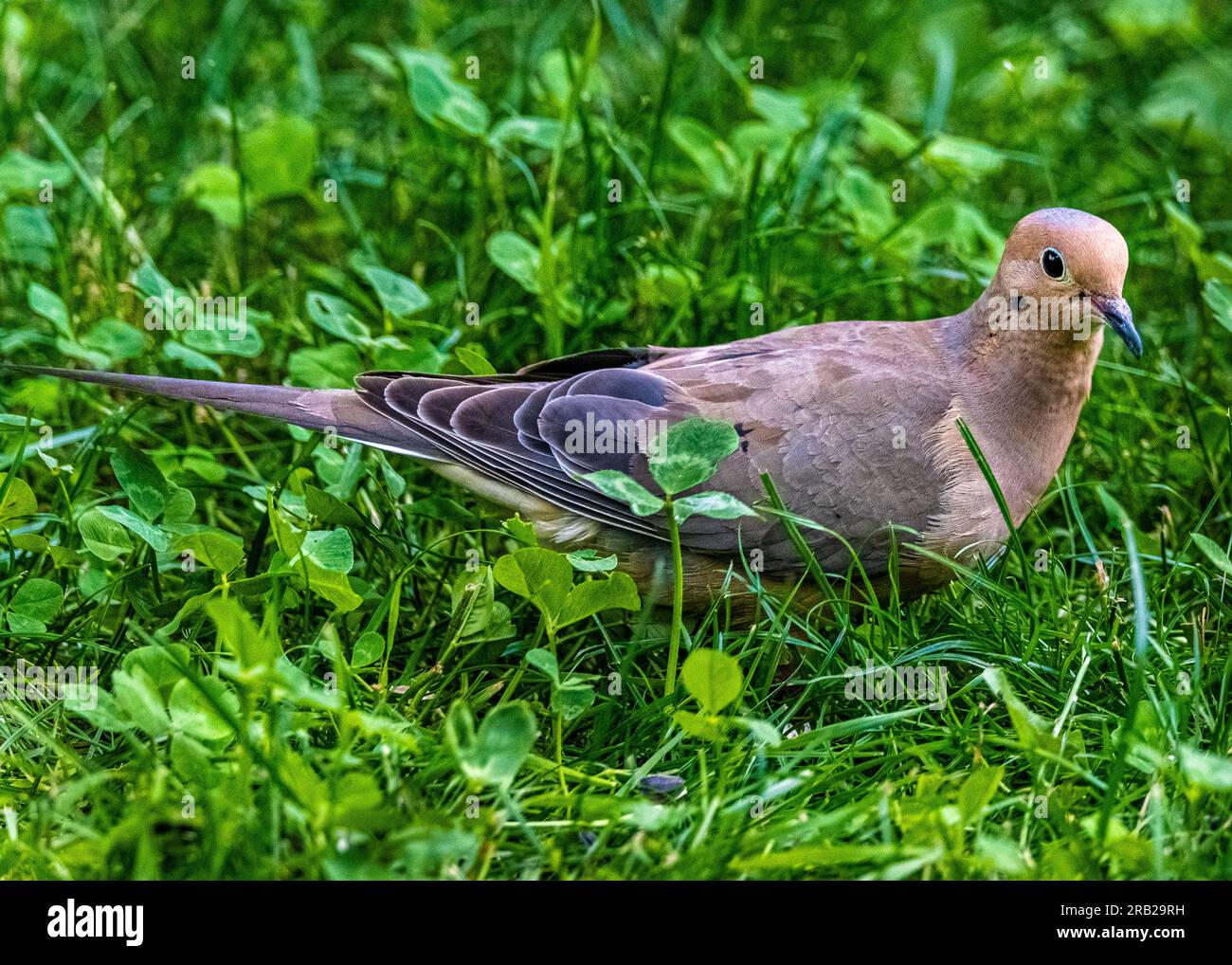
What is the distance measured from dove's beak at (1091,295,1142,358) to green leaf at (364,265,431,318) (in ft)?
6.35

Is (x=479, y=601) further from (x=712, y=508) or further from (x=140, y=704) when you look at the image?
(x=140, y=704)

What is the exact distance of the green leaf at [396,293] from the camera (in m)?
4.12

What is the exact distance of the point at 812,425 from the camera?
3.54 m

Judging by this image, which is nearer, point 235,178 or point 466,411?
point 466,411

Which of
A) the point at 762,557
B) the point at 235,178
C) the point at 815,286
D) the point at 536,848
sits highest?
the point at 235,178

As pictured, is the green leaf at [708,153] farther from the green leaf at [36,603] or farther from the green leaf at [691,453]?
the green leaf at [36,603]

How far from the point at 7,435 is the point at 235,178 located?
1443 mm

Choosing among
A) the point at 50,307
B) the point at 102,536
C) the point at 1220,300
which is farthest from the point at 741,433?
the point at 50,307

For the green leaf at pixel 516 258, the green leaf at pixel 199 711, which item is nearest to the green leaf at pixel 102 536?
the green leaf at pixel 199 711

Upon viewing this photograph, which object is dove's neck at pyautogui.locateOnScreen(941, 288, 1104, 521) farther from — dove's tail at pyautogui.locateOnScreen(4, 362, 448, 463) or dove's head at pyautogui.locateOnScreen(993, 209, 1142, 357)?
dove's tail at pyautogui.locateOnScreen(4, 362, 448, 463)

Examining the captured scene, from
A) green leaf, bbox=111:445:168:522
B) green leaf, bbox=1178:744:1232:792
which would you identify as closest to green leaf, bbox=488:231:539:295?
green leaf, bbox=111:445:168:522

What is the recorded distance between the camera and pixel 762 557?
11.4 ft
